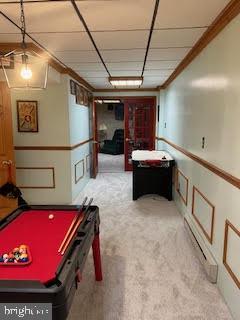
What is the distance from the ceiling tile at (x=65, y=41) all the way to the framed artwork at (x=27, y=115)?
132cm

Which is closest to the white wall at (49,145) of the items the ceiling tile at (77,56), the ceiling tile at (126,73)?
the ceiling tile at (77,56)

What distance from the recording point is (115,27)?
229 cm

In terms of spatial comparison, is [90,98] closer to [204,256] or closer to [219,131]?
[219,131]

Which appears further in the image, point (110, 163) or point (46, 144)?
point (110, 163)

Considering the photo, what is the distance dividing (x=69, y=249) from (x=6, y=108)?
96.7 inches

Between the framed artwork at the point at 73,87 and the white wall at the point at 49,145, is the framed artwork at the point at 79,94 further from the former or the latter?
the white wall at the point at 49,145

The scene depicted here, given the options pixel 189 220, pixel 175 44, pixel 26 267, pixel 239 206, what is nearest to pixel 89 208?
pixel 26 267

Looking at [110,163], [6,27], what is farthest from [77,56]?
[110,163]

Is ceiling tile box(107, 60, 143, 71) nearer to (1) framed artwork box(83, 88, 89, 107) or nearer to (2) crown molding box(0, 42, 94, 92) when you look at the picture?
(2) crown molding box(0, 42, 94, 92)

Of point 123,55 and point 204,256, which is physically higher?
point 123,55

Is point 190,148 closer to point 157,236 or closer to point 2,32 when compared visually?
point 157,236

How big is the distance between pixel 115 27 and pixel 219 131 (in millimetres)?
1340

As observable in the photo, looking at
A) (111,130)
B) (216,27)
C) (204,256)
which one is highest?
(216,27)

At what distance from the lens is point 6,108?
3.32m
